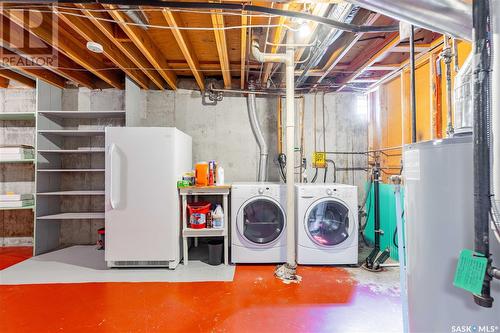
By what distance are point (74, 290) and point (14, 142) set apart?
9.71 feet

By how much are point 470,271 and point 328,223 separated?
234 centimetres

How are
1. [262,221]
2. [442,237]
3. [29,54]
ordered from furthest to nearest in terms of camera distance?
[262,221] < [29,54] < [442,237]

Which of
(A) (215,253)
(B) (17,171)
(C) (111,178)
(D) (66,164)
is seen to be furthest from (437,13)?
(B) (17,171)

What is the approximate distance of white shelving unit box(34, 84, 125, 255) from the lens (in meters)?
3.54

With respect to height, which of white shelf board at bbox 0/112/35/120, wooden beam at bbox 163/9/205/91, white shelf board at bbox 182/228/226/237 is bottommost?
white shelf board at bbox 182/228/226/237

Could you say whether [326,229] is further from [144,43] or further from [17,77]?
[17,77]

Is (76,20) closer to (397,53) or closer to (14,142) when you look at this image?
(14,142)

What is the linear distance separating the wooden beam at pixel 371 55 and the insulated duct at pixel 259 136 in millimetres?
1362

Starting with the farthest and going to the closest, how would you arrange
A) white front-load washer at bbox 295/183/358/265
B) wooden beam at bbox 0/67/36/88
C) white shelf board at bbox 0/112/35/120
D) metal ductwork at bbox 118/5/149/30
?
1. white shelf board at bbox 0/112/35/120
2. wooden beam at bbox 0/67/36/88
3. white front-load washer at bbox 295/183/358/265
4. metal ductwork at bbox 118/5/149/30

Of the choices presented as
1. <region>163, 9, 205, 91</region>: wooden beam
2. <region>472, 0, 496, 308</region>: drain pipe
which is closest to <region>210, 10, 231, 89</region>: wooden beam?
<region>163, 9, 205, 91</region>: wooden beam

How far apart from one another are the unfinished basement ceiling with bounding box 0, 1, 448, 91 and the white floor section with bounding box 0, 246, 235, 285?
2418mm

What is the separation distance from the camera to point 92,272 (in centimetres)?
278

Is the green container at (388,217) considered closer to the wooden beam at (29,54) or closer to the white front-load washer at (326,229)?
the white front-load washer at (326,229)

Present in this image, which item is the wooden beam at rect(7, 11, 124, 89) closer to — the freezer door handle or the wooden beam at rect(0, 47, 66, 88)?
the wooden beam at rect(0, 47, 66, 88)
